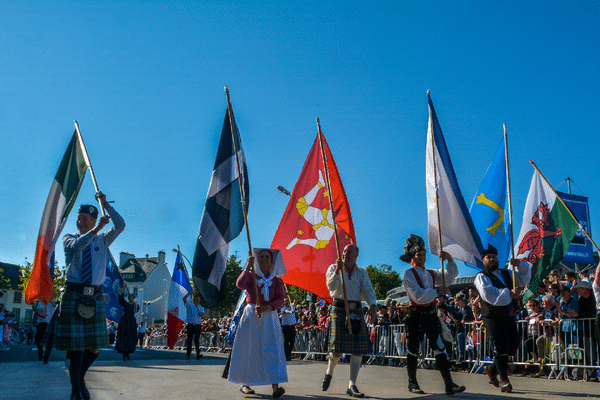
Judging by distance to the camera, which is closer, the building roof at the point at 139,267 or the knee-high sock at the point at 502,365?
the knee-high sock at the point at 502,365

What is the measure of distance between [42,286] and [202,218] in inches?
82.6

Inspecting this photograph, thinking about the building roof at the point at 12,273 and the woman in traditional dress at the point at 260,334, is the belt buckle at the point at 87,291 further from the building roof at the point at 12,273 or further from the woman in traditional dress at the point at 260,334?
the building roof at the point at 12,273

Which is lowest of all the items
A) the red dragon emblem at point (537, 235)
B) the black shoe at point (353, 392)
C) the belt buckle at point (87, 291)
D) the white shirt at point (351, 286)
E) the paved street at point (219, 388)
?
the paved street at point (219, 388)

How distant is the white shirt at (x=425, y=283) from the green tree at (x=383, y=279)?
65.4 metres

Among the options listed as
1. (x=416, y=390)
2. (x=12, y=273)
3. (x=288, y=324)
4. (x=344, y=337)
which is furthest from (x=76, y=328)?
(x=12, y=273)

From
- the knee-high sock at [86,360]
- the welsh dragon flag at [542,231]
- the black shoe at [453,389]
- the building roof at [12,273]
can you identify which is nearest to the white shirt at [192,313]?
the welsh dragon flag at [542,231]

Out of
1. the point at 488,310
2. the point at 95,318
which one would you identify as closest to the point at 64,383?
the point at 95,318

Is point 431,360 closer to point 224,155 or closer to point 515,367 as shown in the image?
point 515,367

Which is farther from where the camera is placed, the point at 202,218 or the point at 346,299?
the point at 202,218

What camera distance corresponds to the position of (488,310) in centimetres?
742

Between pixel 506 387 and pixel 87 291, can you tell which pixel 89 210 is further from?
pixel 506 387

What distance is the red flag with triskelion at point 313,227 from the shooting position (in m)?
8.86

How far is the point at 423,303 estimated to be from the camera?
23.1 ft

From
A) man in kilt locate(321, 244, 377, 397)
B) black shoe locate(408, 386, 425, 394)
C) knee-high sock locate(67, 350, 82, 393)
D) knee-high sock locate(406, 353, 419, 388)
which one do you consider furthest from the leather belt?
black shoe locate(408, 386, 425, 394)
